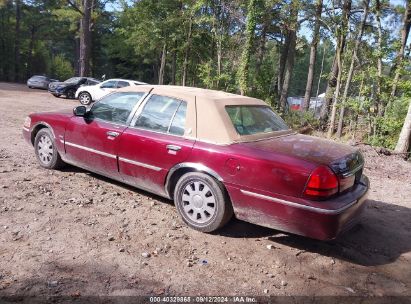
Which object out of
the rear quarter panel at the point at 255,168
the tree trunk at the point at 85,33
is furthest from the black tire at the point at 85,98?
the rear quarter panel at the point at 255,168

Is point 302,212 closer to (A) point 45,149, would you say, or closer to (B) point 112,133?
(B) point 112,133

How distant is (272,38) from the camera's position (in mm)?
31109

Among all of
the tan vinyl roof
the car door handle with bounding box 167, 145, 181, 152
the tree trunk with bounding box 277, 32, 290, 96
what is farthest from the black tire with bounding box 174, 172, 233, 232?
the tree trunk with bounding box 277, 32, 290, 96

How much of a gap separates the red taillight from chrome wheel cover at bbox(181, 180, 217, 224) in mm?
1066

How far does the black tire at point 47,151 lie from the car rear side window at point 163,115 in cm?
180

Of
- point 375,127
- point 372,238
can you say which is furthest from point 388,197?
point 375,127

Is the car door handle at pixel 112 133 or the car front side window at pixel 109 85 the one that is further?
the car front side window at pixel 109 85

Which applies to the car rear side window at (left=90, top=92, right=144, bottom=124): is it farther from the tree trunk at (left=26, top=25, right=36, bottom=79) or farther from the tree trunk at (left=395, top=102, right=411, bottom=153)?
the tree trunk at (left=26, top=25, right=36, bottom=79)

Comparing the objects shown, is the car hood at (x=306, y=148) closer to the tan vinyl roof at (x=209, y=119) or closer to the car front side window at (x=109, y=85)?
the tan vinyl roof at (x=209, y=119)

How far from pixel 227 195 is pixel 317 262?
115 centimetres

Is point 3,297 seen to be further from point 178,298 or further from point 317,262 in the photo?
point 317,262

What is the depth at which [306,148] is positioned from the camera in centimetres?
418

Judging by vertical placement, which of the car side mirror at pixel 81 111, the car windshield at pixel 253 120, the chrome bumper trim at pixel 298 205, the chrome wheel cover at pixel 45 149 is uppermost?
the car windshield at pixel 253 120

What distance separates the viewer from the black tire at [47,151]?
5.96m
